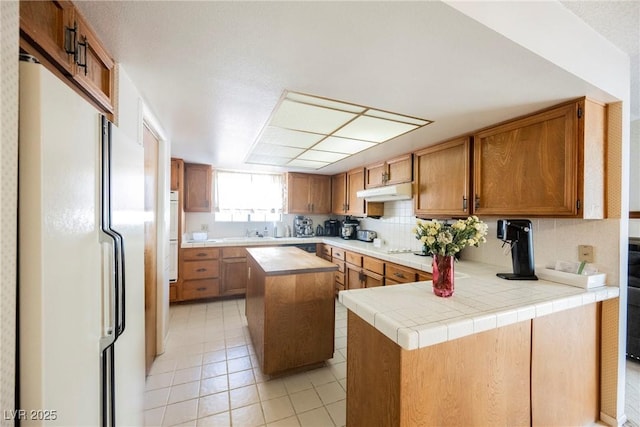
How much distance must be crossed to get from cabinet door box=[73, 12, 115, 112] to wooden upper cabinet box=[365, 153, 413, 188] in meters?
2.73

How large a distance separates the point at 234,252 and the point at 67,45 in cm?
327

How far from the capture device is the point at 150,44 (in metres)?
1.11

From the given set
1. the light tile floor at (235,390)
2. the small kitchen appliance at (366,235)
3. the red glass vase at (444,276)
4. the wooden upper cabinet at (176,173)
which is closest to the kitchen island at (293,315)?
the light tile floor at (235,390)

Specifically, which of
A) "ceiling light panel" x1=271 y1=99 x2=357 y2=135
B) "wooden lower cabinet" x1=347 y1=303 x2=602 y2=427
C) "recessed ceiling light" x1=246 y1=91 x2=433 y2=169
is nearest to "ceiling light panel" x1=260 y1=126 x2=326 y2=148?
"recessed ceiling light" x1=246 y1=91 x2=433 y2=169

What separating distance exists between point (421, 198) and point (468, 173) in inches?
24.8

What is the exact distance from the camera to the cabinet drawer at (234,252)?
3842mm

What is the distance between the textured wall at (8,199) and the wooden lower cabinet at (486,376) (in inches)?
44.4

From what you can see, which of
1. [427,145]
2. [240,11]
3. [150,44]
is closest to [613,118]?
[427,145]

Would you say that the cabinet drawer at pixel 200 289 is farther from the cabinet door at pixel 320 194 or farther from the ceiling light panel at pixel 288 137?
the ceiling light panel at pixel 288 137

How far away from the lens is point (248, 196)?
461cm

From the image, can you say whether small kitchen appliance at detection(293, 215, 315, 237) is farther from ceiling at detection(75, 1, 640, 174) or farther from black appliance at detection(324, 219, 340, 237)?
ceiling at detection(75, 1, 640, 174)

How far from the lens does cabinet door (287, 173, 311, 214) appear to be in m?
4.50

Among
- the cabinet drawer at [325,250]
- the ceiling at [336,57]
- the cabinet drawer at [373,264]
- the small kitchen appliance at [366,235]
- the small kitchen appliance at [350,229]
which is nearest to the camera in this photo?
the ceiling at [336,57]

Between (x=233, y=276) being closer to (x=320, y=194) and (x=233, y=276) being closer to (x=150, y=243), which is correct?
(x=150, y=243)
